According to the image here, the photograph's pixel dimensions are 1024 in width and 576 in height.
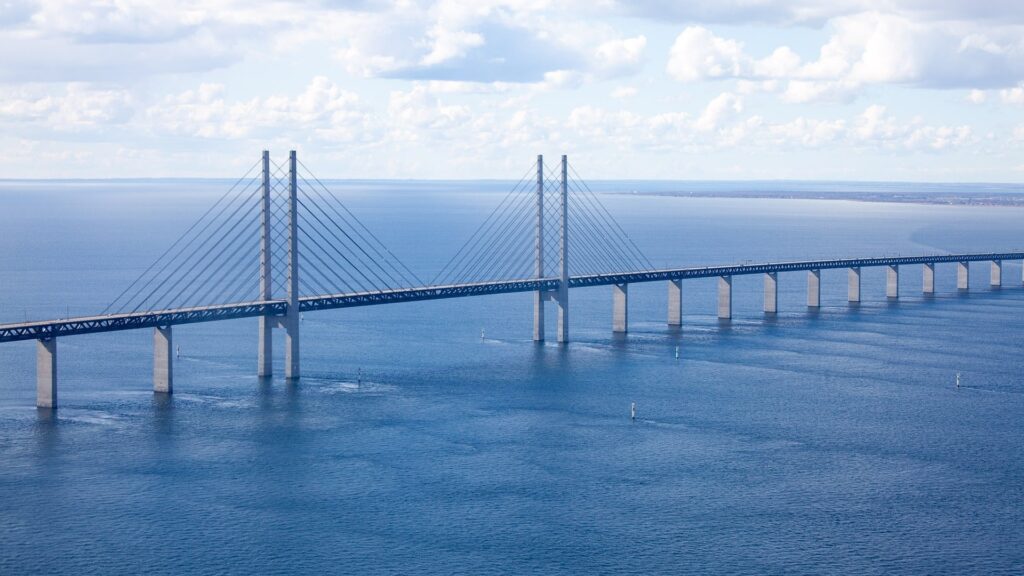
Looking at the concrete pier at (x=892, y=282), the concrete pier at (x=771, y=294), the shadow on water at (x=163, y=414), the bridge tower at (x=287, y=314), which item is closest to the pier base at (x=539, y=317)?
the bridge tower at (x=287, y=314)

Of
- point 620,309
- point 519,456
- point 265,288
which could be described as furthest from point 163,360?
point 620,309

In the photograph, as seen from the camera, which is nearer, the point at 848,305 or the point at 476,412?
the point at 476,412

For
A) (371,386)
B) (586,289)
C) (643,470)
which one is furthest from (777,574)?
(586,289)

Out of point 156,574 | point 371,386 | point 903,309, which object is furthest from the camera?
point 903,309

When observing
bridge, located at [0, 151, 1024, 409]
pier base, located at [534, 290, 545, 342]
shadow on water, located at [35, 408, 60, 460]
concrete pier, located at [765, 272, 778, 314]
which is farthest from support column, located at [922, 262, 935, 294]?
shadow on water, located at [35, 408, 60, 460]

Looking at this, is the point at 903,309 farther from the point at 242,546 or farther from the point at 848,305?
the point at 242,546

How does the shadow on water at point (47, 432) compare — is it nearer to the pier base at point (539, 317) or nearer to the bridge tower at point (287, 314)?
the bridge tower at point (287, 314)

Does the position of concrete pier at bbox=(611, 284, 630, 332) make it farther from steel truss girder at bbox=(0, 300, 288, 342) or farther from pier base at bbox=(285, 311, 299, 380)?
steel truss girder at bbox=(0, 300, 288, 342)
